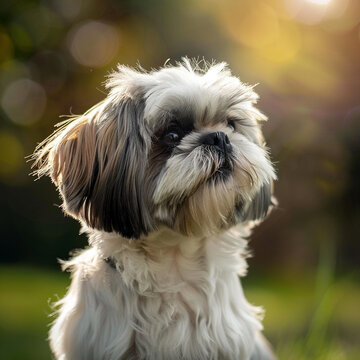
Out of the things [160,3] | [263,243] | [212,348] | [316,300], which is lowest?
[212,348]

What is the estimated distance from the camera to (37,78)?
10.1 m

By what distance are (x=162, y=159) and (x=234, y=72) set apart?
205 inches

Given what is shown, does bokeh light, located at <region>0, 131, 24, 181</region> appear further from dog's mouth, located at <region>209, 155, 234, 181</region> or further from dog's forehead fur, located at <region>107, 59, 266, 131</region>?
dog's mouth, located at <region>209, 155, 234, 181</region>

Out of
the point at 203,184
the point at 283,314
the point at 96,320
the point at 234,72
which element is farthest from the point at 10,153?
the point at 203,184

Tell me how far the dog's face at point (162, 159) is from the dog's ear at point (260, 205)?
125mm

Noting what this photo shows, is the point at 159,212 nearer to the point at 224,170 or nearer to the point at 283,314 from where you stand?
the point at 224,170

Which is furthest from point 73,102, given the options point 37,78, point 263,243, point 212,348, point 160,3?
point 212,348

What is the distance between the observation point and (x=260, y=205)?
394 centimetres

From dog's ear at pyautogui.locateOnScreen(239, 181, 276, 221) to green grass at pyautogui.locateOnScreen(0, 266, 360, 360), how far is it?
75cm

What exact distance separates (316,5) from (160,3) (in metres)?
2.18

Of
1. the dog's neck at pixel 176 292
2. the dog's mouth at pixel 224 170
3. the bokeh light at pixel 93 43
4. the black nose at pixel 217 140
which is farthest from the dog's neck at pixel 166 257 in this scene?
the bokeh light at pixel 93 43

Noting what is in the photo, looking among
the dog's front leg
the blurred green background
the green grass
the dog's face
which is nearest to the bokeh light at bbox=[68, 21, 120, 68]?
the blurred green background

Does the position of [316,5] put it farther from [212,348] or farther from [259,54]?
[212,348]

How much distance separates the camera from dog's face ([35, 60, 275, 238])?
11.1 ft
